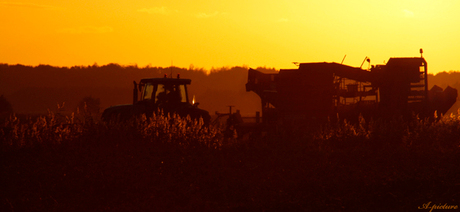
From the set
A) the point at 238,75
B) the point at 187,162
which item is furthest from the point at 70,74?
the point at 187,162

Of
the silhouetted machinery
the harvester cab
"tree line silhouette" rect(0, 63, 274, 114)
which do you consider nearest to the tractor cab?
the harvester cab

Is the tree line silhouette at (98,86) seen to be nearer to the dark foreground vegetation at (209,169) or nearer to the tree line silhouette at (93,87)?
the tree line silhouette at (93,87)

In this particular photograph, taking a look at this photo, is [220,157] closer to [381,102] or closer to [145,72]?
[381,102]

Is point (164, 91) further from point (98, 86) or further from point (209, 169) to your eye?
point (98, 86)

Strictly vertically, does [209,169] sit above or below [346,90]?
below

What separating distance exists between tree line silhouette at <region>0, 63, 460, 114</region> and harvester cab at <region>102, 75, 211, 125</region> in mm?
96027

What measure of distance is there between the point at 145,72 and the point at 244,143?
123 metres

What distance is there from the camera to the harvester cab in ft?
60.2

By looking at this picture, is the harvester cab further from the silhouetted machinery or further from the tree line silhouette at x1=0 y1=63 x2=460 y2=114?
the tree line silhouette at x1=0 y1=63 x2=460 y2=114

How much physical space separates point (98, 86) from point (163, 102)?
114 meters

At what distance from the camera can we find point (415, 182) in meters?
10.6

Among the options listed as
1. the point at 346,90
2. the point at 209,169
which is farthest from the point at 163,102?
the point at 346,90

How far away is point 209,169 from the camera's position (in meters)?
11.5

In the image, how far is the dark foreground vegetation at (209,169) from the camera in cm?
899
